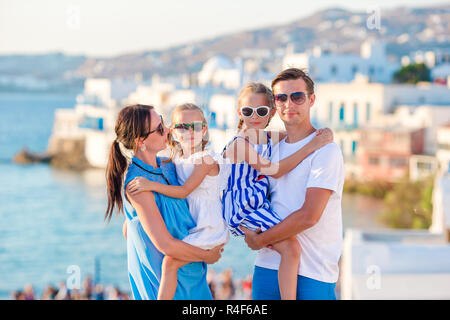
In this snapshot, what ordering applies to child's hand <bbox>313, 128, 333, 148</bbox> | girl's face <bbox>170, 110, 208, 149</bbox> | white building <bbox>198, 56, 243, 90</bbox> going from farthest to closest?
white building <bbox>198, 56, 243, 90</bbox>
girl's face <bbox>170, 110, 208, 149</bbox>
child's hand <bbox>313, 128, 333, 148</bbox>

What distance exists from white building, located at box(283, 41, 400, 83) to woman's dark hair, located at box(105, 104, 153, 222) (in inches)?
1850

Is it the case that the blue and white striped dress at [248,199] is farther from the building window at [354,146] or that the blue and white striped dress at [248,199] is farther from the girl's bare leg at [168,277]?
the building window at [354,146]

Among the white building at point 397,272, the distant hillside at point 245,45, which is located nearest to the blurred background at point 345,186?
the white building at point 397,272

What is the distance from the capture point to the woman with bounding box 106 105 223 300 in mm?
2738

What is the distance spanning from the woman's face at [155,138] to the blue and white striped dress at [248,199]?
0.34m

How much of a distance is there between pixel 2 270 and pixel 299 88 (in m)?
29.1

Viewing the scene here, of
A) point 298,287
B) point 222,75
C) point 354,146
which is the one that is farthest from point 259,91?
point 222,75

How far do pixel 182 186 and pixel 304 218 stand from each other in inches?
19.1

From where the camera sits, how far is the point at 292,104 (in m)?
2.84

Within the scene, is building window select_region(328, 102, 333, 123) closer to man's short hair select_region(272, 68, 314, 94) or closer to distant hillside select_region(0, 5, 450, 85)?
man's short hair select_region(272, 68, 314, 94)

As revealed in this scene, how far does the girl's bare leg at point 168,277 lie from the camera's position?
107 inches

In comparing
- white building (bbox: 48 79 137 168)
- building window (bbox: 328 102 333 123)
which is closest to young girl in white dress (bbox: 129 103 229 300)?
building window (bbox: 328 102 333 123)

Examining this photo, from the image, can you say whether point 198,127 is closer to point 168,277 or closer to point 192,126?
point 192,126

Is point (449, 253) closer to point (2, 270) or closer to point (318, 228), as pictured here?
point (318, 228)
